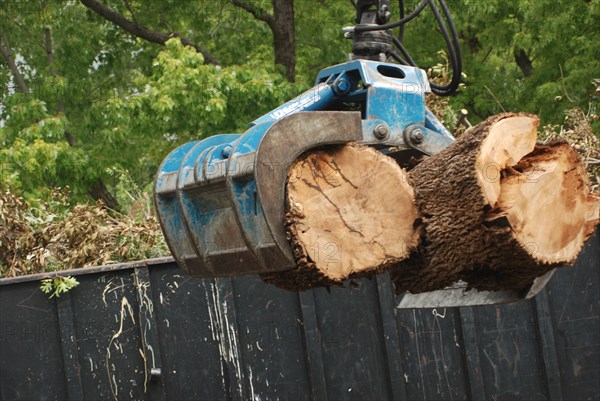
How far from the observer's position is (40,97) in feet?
44.9

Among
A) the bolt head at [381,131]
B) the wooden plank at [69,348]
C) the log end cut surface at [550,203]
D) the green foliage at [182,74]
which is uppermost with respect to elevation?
the green foliage at [182,74]

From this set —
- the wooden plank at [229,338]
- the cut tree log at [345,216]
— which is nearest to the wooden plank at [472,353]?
the wooden plank at [229,338]

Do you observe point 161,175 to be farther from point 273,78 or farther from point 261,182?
point 273,78

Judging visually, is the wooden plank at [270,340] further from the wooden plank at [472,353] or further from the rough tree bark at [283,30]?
the rough tree bark at [283,30]

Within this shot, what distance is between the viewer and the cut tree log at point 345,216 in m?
3.34

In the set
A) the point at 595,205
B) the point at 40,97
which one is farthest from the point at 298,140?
the point at 40,97

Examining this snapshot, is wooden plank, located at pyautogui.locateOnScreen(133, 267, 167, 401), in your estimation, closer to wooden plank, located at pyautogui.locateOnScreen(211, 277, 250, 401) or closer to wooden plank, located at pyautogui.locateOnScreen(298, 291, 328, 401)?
wooden plank, located at pyautogui.locateOnScreen(211, 277, 250, 401)

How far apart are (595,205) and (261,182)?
1.42 m

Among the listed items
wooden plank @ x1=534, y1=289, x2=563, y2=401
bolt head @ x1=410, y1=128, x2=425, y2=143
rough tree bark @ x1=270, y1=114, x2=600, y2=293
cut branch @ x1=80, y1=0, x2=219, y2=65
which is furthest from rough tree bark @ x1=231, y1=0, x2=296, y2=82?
rough tree bark @ x1=270, y1=114, x2=600, y2=293

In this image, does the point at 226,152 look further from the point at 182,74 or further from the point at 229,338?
the point at 182,74

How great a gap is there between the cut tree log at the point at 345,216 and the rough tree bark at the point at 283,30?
9.99m

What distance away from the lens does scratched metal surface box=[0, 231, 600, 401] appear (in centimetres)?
559

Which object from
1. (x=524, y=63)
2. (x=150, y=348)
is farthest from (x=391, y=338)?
(x=524, y=63)

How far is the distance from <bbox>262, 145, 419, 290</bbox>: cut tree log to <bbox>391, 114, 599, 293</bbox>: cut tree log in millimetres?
116
